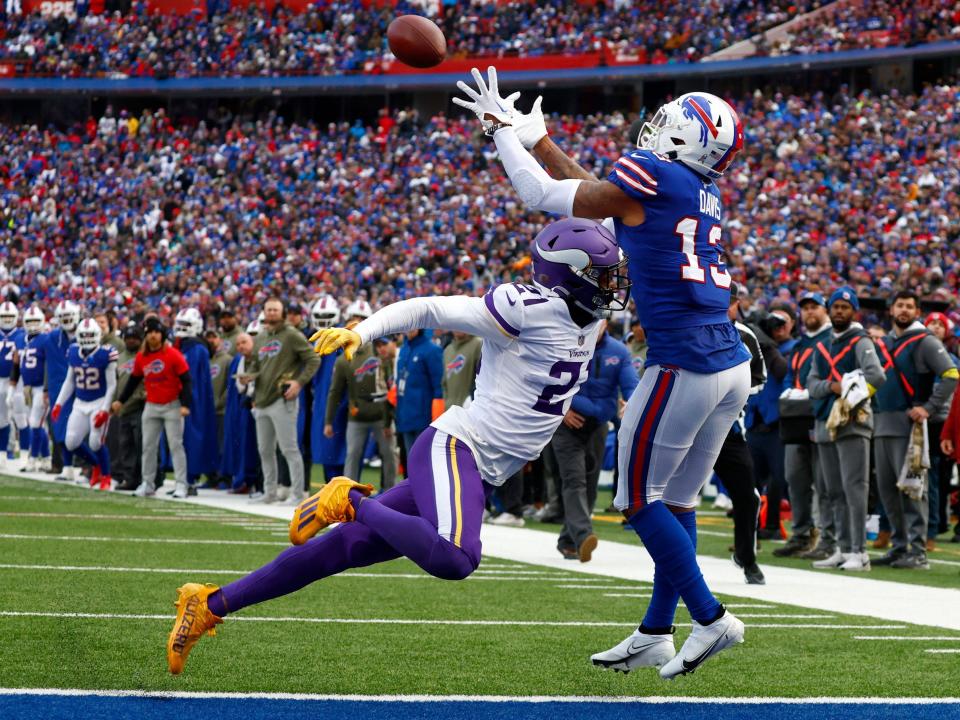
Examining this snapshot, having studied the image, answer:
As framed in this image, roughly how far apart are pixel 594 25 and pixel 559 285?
35.6 m

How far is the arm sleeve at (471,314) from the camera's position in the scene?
511cm

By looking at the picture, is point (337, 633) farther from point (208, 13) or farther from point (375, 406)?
point (208, 13)

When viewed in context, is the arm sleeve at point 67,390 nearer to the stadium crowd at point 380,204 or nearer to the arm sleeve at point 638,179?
the stadium crowd at point 380,204

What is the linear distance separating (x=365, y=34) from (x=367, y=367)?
30.9 metres

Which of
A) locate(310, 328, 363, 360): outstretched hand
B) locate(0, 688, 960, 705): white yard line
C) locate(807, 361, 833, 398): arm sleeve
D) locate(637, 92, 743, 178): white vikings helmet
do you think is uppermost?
locate(637, 92, 743, 178): white vikings helmet

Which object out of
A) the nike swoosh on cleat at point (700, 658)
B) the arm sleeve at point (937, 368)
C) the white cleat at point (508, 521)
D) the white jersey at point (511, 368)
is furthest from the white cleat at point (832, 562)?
the nike swoosh on cleat at point (700, 658)

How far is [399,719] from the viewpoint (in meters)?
4.32

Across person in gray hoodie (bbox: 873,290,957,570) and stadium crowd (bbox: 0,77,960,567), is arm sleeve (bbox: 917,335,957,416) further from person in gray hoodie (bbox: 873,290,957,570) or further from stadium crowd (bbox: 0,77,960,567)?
stadium crowd (bbox: 0,77,960,567)

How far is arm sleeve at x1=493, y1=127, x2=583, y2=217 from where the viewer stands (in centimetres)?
492

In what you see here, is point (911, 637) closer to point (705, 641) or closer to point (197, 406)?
point (705, 641)

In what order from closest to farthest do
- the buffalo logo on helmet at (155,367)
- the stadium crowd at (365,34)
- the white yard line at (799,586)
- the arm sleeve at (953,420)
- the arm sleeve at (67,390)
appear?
the white yard line at (799,586), the arm sleeve at (953,420), the buffalo logo on helmet at (155,367), the arm sleeve at (67,390), the stadium crowd at (365,34)

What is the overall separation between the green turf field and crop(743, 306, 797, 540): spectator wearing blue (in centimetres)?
218

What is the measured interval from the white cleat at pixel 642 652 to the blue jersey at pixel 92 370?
10698mm

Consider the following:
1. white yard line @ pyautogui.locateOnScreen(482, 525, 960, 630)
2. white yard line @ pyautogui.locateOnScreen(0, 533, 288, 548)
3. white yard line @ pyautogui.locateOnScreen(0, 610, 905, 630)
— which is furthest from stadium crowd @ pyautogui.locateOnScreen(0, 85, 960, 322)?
white yard line @ pyautogui.locateOnScreen(0, 610, 905, 630)
